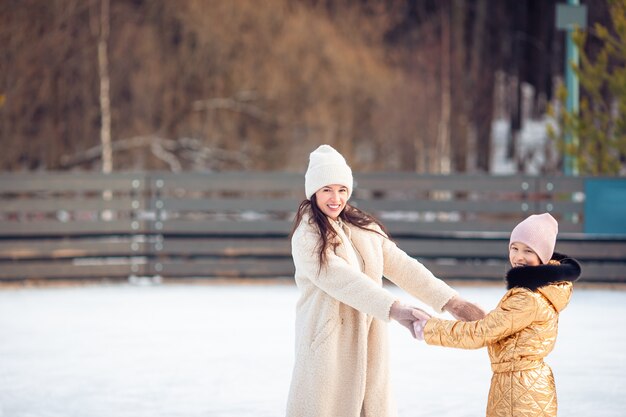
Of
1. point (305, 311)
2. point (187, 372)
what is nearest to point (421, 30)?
point (187, 372)

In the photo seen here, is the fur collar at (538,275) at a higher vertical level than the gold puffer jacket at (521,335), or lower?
higher

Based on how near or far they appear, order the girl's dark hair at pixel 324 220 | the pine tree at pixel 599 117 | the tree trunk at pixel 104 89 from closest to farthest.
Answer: the girl's dark hair at pixel 324 220
the pine tree at pixel 599 117
the tree trunk at pixel 104 89

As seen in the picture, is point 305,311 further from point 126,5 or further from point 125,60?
point 126,5

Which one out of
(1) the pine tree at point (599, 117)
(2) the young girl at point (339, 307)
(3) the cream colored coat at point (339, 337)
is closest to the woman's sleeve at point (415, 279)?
(2) the young girl at point (339, 307)

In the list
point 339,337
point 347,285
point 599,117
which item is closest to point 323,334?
point 339,337

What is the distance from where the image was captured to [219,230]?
12805 millimetres

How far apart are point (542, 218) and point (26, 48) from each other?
1488cm

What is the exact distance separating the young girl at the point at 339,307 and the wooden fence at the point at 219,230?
323 inches

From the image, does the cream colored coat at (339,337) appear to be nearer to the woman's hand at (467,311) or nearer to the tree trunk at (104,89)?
the woman's hand at (467,311)

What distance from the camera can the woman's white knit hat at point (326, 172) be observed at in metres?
4.29

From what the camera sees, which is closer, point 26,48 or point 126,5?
point 26,48

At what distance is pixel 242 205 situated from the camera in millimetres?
12914

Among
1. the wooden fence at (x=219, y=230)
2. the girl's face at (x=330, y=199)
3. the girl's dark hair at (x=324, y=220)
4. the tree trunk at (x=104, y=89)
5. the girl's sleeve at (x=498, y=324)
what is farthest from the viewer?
the tree trunk at (x=104, y=89)

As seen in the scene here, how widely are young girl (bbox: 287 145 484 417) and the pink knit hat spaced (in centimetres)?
37
